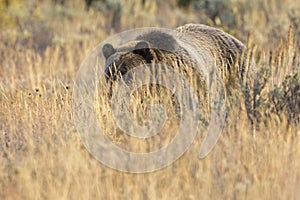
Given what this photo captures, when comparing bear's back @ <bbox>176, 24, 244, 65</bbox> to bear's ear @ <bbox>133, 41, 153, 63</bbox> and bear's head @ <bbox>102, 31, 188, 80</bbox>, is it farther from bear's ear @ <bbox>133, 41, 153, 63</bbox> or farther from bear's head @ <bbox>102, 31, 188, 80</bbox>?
bear's ear @ <bbox>133, 41, 153, 63</bbox>

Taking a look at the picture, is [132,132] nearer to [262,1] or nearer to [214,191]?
[214,191]

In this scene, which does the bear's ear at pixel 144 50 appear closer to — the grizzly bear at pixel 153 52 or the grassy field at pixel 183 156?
the grizzly bear at pixel 153 52

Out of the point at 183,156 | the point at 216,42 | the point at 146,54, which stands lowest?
the point at 183,156

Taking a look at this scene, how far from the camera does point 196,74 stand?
634 centimetres

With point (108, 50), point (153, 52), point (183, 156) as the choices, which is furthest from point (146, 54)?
point (183, 156)

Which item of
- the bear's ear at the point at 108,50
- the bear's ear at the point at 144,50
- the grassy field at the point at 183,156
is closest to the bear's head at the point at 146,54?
the bear's ear at the point at 144,50

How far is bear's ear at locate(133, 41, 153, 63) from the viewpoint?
20.8 feet

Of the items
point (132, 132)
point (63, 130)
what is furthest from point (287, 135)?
point (63, 130)

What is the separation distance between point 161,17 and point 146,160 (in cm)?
1068

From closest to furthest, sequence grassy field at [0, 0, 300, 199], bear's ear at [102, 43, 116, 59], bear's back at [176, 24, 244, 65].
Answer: grassy field at [0, 0, 300, 199], bear's ear at [102, 43, 116, 59], bear's back at [176, 24, 244, 65]

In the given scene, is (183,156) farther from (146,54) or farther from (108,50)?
(108,50)

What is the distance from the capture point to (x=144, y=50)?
641 centimetres

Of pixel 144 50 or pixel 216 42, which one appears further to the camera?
pixel 216 42

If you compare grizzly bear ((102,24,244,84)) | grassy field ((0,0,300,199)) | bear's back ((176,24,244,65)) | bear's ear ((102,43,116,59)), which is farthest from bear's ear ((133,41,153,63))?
bear's back ((176,24,244,65))
